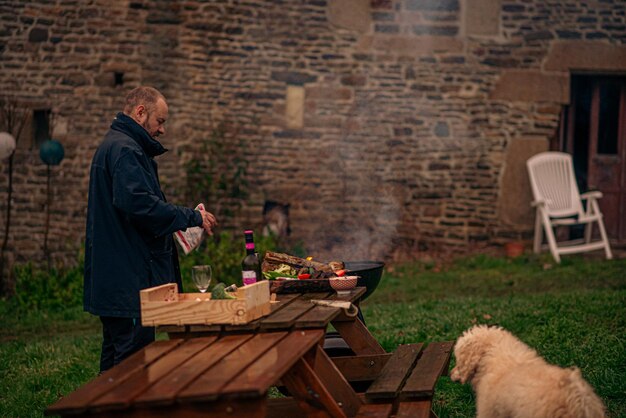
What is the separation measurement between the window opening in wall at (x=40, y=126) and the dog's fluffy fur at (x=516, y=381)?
8311 mm

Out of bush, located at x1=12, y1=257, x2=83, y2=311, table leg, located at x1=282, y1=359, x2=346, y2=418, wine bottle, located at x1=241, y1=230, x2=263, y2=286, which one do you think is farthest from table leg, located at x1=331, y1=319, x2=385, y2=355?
bush, located at x1=12, y1=257, x2=83, y2=311

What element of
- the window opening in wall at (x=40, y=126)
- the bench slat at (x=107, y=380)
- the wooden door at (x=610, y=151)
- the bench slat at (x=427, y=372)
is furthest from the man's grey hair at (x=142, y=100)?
the wooden door at (x=610, y=151)

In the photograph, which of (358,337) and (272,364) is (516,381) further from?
(272,364)

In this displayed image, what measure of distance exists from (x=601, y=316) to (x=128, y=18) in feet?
23.3

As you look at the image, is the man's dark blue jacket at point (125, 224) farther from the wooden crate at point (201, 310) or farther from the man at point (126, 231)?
the wooden crate at point (201, 310)

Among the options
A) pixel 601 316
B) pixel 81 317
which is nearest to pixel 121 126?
pixel 601 316

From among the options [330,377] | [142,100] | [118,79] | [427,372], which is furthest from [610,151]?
[330,377]

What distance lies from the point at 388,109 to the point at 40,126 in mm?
4682

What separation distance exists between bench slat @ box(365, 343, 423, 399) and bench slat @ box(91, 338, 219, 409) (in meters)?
0.95

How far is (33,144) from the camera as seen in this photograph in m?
11.6

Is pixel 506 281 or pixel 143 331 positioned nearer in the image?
pixel 143 331

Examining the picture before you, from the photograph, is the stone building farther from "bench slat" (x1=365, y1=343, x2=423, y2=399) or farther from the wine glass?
the wine glass

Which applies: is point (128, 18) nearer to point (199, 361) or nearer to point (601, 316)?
point (601, 316)

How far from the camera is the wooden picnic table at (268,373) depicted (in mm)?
3174
